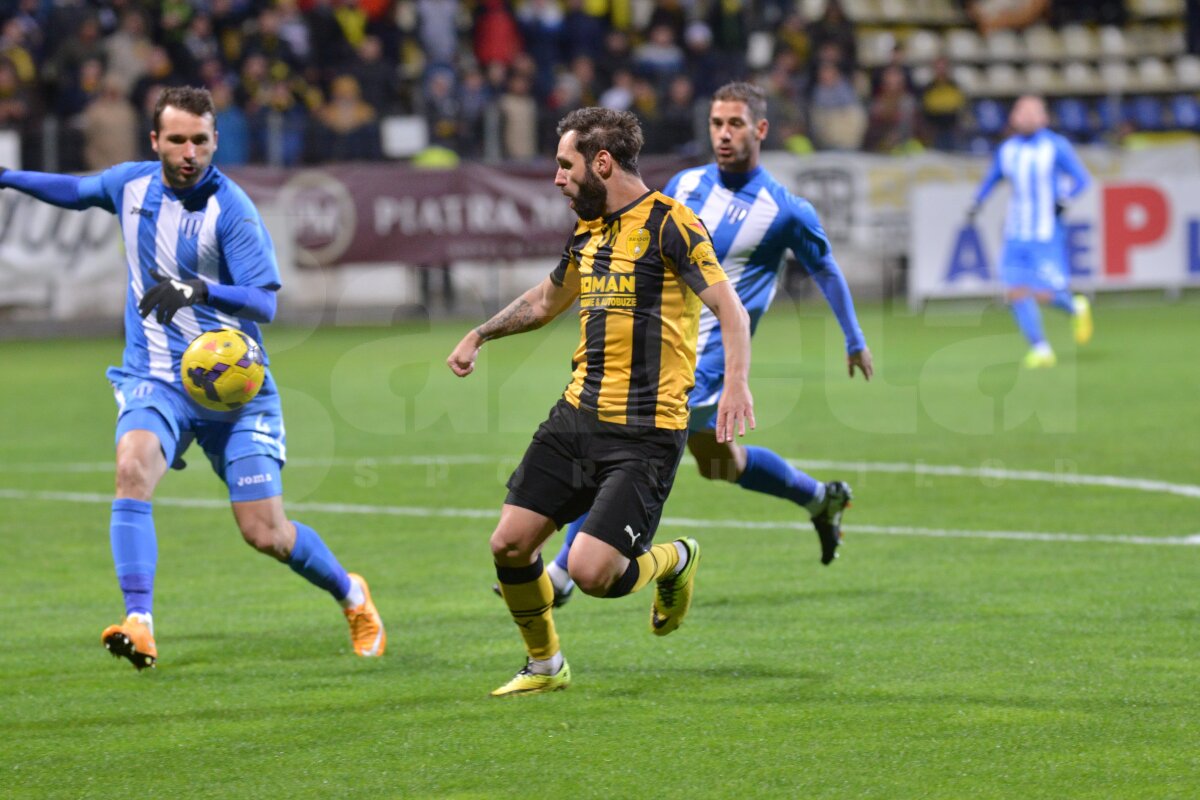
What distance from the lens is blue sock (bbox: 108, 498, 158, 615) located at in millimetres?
6453

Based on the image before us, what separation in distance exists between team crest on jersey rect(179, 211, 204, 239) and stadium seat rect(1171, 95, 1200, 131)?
78.3 feet

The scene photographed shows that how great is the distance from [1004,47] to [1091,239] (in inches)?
369

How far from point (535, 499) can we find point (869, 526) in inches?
148

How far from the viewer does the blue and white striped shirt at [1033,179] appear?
1659 centimetres

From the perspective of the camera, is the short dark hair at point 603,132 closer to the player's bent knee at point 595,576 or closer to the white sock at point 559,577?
the player's bent knee at point 595,576

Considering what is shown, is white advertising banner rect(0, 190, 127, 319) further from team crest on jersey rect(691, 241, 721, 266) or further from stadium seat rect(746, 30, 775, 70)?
team crest on jersey rect(691, 241, 721, 266)

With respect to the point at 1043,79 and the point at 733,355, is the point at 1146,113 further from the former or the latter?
the point at 733,355

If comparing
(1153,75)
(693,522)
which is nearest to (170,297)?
(693,522)

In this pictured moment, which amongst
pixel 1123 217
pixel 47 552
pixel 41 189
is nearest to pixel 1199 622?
pixel 41 189

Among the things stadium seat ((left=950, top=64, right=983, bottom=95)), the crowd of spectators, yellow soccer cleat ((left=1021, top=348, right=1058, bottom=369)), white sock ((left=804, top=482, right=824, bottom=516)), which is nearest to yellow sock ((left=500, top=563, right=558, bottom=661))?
white sock ((left=804, top=482, right=824, bottom=516))

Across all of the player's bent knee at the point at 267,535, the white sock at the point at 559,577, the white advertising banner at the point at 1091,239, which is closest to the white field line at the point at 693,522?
the white sock at the point at 559,577

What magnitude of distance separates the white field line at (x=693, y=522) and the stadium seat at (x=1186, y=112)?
67.8ft

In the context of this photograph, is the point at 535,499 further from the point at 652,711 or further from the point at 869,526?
the point at 869,526

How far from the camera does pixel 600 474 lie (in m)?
6.05
